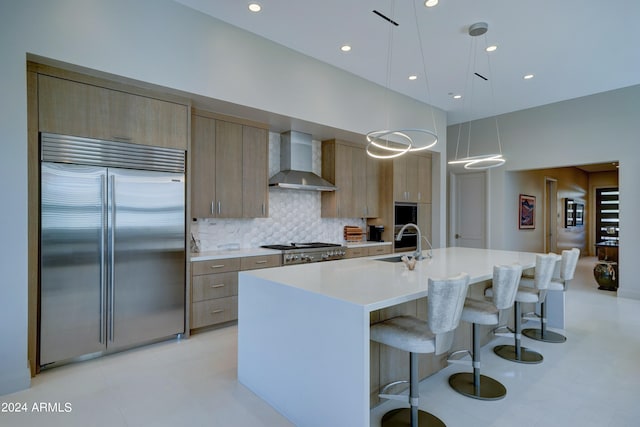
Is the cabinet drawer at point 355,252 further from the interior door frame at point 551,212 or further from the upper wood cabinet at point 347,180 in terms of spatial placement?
the interior door frame at point 551,212

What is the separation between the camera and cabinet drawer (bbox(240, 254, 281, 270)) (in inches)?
156

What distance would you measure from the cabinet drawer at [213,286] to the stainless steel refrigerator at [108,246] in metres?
0.16

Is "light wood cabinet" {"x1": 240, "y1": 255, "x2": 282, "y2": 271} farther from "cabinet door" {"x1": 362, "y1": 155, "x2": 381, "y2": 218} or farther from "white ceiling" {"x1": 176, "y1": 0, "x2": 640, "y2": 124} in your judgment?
"white ceiling" {"x1": 176, "y1": 0, "x2": 640, "y2": 124}

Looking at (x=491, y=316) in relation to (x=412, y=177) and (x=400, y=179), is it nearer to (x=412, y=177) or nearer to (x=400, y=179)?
(x=400, y=179)

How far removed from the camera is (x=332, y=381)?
1.79 metres

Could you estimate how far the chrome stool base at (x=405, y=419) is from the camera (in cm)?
204

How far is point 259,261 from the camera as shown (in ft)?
13.4

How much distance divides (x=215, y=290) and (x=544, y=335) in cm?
365

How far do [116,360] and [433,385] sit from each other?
278 cm

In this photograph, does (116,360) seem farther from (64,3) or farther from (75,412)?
(64,3)

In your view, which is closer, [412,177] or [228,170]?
[228,170]

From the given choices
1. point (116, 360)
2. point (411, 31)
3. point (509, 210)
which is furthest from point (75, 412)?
point (509, 210)

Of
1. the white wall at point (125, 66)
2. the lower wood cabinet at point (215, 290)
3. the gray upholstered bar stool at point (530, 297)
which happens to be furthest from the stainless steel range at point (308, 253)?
the gray upholstered bar stool at point (530, 297)

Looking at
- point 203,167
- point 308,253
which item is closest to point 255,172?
point 203,167
